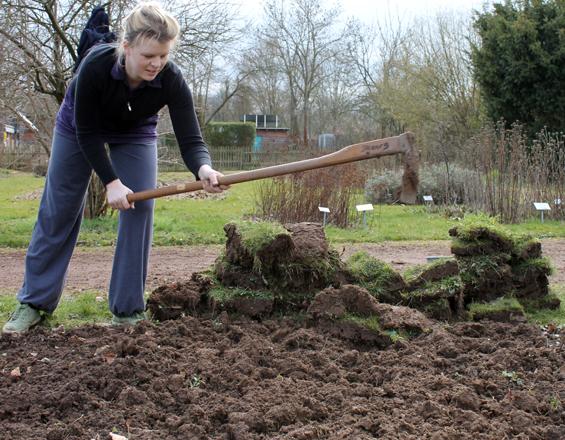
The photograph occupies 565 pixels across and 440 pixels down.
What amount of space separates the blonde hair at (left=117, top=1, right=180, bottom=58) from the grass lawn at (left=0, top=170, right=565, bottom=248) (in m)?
5.52

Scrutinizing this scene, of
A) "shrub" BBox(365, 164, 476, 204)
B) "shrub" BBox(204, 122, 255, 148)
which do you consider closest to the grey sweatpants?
"shrub" BBox(365, 164, 476, 204)

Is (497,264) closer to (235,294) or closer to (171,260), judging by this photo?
(235,294)

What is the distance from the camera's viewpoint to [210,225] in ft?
35.1

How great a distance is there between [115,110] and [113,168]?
325 mm

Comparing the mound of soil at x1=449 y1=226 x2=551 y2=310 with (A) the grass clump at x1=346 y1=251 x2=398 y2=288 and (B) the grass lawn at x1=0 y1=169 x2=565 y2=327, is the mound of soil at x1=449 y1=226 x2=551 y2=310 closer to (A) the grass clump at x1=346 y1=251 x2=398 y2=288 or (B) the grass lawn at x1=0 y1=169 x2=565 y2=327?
(B) the grass lawn at x1=0 y1=169 x2=565 y2=327

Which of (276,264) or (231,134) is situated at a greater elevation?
(231,134)

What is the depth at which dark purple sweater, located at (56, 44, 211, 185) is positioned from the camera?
3701 mm

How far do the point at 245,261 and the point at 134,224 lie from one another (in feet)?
2.36

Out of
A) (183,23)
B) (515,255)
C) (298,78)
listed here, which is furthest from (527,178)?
(298,78)

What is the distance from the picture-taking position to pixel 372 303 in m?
3.98

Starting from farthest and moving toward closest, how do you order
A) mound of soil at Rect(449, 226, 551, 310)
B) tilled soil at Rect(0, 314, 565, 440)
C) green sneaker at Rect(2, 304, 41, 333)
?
mound of soil at Rect(449, 226, 551, 310), green sneaker at Rect(2, 304, 41, 333), tilled soil at Rect(0, 314, 565, 440)

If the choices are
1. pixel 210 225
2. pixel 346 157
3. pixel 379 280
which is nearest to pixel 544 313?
pixel 379 280

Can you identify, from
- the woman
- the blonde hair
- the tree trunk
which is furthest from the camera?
the tree trunk

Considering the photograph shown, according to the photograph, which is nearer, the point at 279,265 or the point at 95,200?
the point at 279,265
